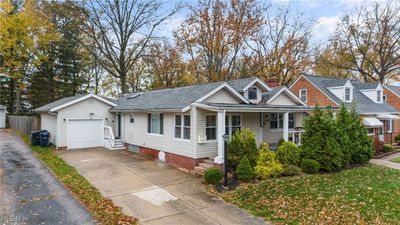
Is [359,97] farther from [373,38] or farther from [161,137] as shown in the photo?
[161,137]

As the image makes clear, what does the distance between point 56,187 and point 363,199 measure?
10.5m

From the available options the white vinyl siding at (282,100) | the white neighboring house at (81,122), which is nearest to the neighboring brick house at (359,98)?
the white vinyl siding at (282,100)

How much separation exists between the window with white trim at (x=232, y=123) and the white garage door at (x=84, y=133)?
34.0 ft

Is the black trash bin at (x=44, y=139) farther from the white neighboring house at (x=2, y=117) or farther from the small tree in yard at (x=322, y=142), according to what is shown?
the white neighboring house at (x=2, y=117)

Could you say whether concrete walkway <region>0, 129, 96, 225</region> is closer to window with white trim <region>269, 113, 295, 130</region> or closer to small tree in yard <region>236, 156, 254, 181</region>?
small tree in yard <region>236, 156, 254, 181</region>

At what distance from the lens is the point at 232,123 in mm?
14742

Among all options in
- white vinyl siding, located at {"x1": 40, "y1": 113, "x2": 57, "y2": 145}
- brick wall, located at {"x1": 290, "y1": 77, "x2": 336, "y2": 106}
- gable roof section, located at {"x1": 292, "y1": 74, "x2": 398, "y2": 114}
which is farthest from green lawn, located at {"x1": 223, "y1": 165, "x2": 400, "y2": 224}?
white vinyl siding, located at {"x1": 40, "y1": 113, "x2": 57, "y2": 145}

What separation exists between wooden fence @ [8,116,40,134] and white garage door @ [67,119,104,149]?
897 centimetres

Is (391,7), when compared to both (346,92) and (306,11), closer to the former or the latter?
(306,11)

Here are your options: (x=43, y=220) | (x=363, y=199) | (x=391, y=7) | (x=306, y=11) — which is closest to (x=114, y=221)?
(x=43, y=220)

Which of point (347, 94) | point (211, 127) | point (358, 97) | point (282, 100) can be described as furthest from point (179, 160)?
point (358, 97)

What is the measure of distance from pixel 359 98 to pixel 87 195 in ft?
85.1

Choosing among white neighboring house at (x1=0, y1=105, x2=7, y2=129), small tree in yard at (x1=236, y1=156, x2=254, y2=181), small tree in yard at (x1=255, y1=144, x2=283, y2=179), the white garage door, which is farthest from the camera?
white neighboring house at (x1=0, y1=105, x2=7, y2=129)

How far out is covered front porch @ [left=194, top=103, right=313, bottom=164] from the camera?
12.0 meters
